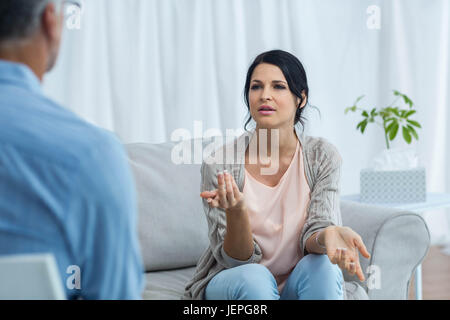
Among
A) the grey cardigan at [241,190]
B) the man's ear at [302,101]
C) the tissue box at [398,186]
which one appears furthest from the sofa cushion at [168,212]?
Result: the tissue box at [398,186]

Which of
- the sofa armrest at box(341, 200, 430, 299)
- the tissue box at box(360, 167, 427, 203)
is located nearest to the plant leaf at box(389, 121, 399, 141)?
the tissue box at box(360, 167, 427, 203)

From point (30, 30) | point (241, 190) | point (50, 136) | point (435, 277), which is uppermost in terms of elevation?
point (30, 30)

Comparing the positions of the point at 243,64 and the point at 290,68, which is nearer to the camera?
the point at 290,68

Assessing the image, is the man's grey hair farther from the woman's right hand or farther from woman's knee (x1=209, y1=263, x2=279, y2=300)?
woman's knee (x1=209, y1=263, x2=279, y2=300)

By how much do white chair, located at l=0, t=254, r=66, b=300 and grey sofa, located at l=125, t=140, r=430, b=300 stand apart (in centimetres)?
100

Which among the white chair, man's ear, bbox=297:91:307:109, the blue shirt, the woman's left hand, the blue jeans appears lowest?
the blue jeans

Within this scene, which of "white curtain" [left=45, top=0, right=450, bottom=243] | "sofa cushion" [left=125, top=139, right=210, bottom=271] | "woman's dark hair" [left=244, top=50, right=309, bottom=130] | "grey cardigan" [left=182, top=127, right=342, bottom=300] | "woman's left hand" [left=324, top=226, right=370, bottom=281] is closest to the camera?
"woman's left hand" [left=324, top=226, right=370, bottom=281]

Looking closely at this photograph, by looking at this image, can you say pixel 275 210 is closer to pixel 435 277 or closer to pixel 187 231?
pixel 187 231

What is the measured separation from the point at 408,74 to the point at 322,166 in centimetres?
212

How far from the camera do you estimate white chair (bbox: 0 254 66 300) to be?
596mm

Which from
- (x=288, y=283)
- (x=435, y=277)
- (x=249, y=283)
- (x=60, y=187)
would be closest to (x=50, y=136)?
(x=60, y=187)

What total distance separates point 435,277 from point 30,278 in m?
2.72

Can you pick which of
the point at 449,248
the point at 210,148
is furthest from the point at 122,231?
the point at 449,248

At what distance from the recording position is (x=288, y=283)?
1.47 meters
